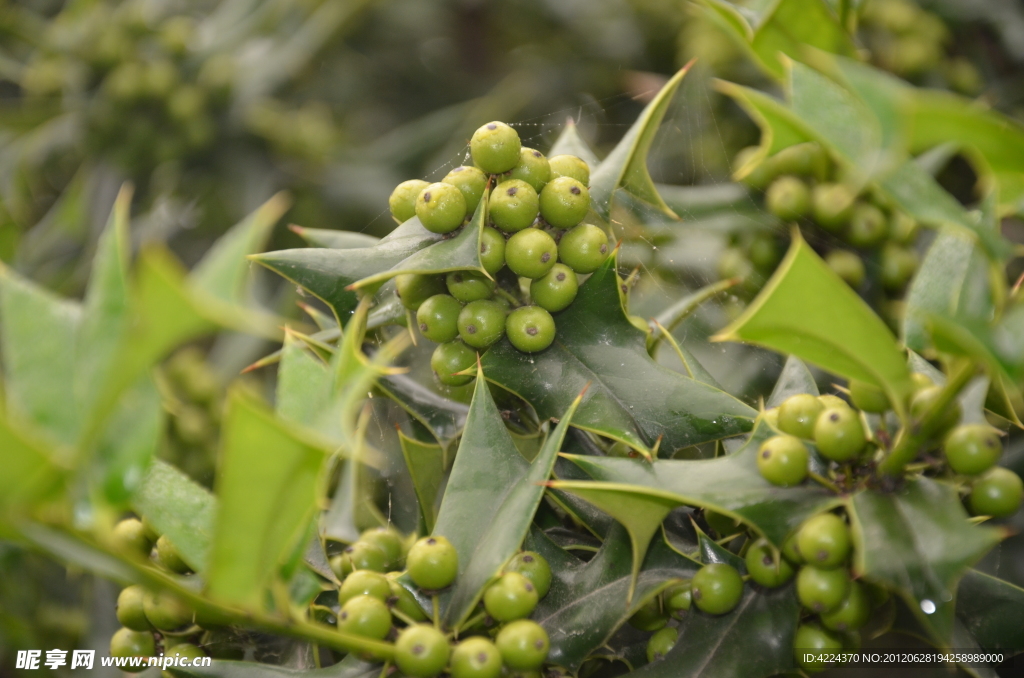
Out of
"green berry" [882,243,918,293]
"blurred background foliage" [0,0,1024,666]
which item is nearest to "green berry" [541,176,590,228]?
"blurred background foliage" [0,0,1024,666]

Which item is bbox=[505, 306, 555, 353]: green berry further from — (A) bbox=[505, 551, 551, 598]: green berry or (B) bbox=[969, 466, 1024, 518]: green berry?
(B) bbox=[969, 466, 1024, 518]: green berry

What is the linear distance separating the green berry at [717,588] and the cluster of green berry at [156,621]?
0.39 m

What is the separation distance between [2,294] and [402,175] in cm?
160

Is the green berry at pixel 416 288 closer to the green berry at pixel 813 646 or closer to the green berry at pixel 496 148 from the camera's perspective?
the green berry at pixel 496 148

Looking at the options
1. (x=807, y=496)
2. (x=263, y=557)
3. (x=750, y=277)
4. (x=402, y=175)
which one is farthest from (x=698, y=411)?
(x=402, y=175)

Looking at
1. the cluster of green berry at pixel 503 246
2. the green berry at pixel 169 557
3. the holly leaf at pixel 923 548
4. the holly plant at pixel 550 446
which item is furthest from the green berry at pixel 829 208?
the green berry at pixel 169 557

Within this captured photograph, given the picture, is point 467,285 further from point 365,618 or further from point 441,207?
point 365,618

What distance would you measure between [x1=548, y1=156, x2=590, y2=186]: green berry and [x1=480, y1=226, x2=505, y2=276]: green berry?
74mm

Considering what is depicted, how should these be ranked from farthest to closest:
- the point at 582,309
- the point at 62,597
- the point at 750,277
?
the point at 62,597 → the point at 750,277 → the point at 582,309

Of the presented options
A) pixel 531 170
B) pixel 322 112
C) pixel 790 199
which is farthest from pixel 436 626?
pixel 322 112

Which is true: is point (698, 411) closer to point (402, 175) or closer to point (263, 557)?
point (263, 557)

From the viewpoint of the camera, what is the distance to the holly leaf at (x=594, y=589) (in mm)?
576

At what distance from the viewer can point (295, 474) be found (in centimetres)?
42

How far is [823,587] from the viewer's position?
523 millimetres
